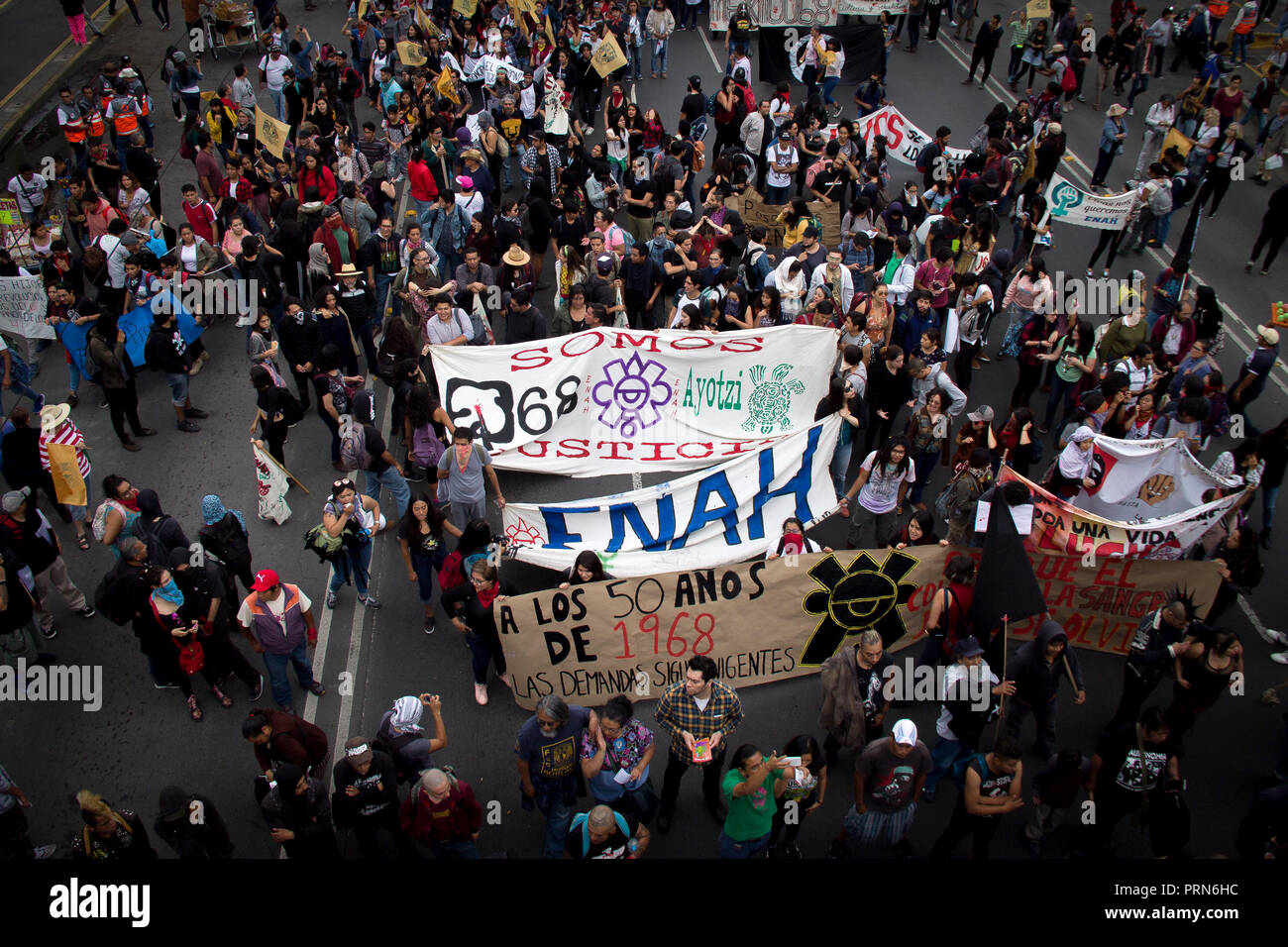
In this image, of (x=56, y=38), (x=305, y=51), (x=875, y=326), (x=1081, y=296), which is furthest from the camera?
(x=56, y=38)

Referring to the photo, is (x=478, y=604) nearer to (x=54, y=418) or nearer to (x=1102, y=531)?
(x=54, y=418)

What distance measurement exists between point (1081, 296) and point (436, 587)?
10552 mm

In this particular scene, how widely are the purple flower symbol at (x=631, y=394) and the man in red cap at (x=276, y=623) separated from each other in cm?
404

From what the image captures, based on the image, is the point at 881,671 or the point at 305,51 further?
the point at 305,51

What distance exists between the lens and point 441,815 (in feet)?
22.6

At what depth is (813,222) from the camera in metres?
13.6

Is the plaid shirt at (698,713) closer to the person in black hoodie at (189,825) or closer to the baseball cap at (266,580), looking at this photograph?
the person in black hoodie at (189,825)

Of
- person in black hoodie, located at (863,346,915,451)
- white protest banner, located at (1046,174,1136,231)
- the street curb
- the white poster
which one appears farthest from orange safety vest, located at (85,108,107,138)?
the white poster

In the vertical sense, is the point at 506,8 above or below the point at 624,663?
above

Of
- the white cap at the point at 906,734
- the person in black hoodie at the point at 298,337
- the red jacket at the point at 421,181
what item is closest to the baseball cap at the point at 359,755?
the white cap at the point at 906,734

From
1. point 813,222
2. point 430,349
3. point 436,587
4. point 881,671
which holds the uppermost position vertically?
point 813,222

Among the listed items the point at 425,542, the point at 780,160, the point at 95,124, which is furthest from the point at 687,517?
the point at 95,124

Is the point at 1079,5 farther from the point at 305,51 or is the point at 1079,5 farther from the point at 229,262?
the point at 229,262

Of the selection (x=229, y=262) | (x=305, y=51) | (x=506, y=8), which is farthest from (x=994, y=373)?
(x=305, y=51)
